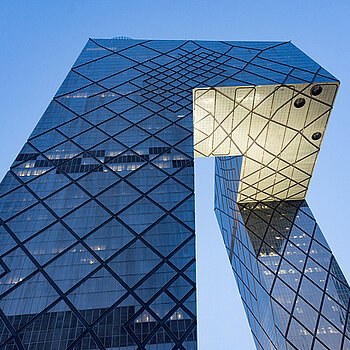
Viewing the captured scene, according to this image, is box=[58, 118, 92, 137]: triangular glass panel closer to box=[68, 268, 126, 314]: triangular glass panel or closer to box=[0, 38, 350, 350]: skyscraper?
box=[0, 38, 350, 350]: skyscraper

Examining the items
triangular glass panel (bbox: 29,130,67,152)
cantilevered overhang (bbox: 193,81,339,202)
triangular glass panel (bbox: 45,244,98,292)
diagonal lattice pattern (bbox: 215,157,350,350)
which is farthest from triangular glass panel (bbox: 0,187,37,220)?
diagonal lattice pattern (bbox: 215,157,350,350)

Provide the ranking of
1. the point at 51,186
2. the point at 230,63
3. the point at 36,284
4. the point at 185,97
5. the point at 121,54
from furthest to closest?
the point at 121,54, the point at 230,63, the point at 185,97, the point at 51,186, the point at 36,284

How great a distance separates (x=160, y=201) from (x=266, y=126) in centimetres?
1689

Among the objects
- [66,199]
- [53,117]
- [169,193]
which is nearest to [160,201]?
[169,193]

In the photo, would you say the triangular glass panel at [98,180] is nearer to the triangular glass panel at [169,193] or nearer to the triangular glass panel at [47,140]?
the triangular glass panel at [169,193]

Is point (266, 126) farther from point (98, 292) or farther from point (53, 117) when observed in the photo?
point (98, 292)

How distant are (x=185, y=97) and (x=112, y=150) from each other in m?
Result: 10.3


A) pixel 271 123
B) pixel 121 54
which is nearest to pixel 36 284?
pixel 271 123

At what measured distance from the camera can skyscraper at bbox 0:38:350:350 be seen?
1581 centimetres

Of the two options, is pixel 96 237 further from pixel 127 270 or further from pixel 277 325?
pixel 277 325

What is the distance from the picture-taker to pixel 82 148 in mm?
24766

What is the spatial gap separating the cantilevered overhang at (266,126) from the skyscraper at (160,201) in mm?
134

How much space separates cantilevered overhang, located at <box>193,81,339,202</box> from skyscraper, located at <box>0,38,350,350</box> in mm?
134

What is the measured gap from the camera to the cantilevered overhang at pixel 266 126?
29.5 metres
